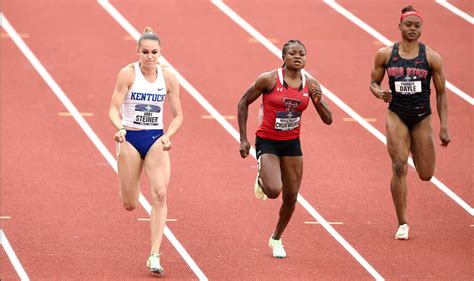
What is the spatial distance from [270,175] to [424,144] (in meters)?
2.02

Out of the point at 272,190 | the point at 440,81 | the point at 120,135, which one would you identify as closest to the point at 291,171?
the point at 272,190

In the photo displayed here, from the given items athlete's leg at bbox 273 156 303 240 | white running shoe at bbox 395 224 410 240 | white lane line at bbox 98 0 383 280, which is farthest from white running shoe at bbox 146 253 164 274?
white running shoe at bbox 395 224 410 240

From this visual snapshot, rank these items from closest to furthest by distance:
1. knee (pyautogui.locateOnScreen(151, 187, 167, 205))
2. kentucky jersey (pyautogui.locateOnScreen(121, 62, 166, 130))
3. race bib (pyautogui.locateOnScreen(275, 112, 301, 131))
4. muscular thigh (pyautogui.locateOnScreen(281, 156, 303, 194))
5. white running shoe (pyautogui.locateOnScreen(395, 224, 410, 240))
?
knee (pyautogui.locateOnScreen(151, 187, 167, 205))
kentucky jersey (pyautogui.locateOnScreen(121, 62, 166, 130))
race bib (pyautogui.locateOnScreen(275, 112, 301, 131))
muscular thigh (pyautogui.locateOnScreen(281, 156, 303, 194))
white running shoe (pyautogui.locateOnScreen(395, 224, 410, 240))

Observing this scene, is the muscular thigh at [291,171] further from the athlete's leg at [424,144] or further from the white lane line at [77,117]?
the athlete's leg at [424,144]

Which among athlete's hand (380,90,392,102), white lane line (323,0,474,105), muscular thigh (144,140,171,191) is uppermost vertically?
athlete's hand (380,90,392,102)

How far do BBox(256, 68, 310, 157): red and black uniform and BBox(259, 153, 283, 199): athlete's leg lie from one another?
9 cm

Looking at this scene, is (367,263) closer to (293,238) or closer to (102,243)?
(293,238)

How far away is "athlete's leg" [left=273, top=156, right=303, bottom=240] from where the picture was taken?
11.8 metres

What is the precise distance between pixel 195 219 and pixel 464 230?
286 centimetres

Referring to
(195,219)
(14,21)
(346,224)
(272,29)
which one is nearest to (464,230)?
(346,224)

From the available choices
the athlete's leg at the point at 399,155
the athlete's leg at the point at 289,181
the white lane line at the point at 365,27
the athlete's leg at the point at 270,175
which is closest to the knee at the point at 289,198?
the athlete's leg at the point at 289,181

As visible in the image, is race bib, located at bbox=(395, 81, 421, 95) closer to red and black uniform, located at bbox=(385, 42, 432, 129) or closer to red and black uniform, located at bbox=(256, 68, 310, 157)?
red and black uniform, located at bbox=(385, 42, 432, 129)

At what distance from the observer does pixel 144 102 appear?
1123cm

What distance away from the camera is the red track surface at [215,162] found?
12.0 m
